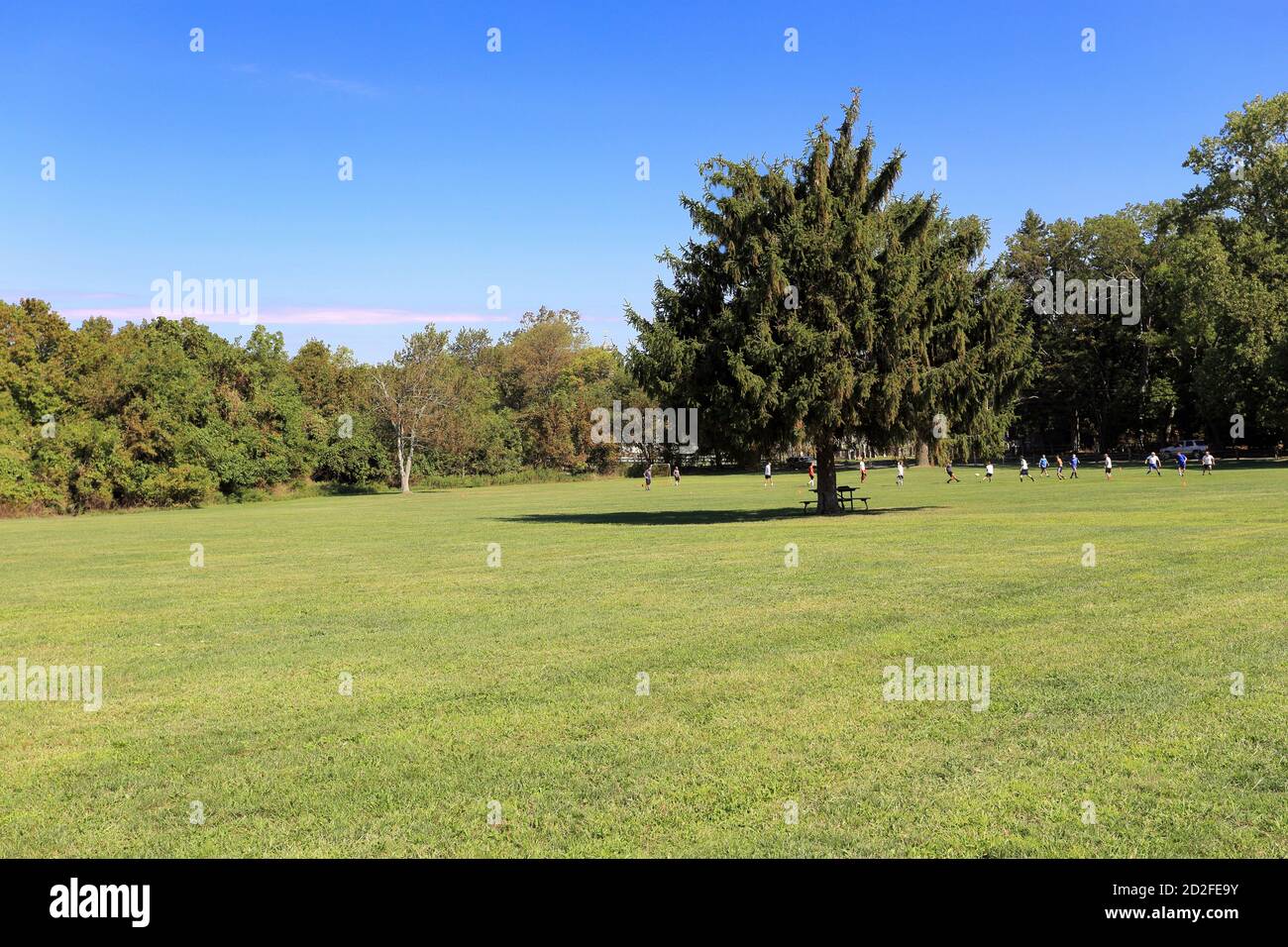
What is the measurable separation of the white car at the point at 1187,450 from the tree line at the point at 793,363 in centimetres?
194

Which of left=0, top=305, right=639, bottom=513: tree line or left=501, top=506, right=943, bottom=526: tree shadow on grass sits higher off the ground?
left=0, top=305, right=639, bottom=513: tree line

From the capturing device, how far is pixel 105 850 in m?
6.04

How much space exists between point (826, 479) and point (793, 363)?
Answer: 674 cm

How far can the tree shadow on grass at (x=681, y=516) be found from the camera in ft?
113
